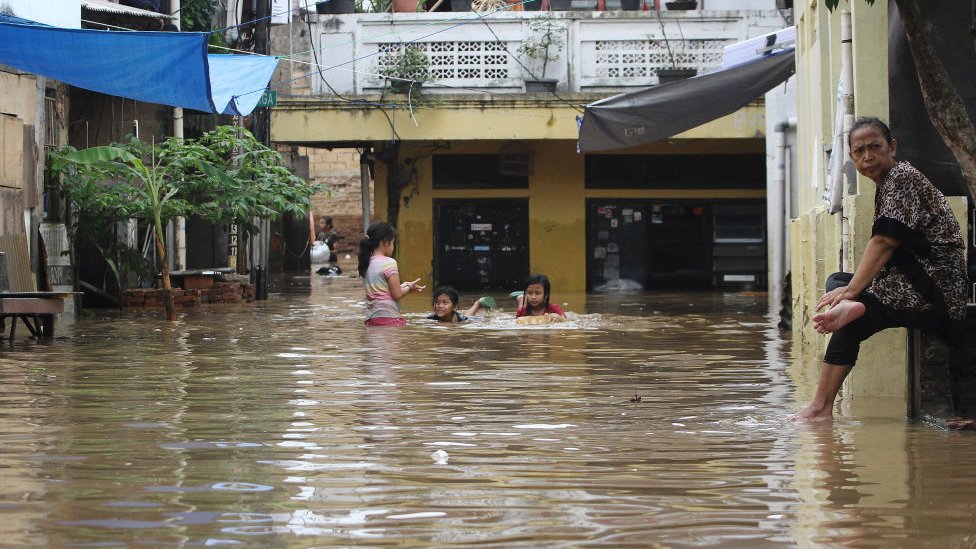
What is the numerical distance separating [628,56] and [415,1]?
405cm

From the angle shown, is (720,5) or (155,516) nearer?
(155,516)

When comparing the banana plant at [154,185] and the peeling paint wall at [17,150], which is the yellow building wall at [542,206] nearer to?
the banana plant at [154,185]

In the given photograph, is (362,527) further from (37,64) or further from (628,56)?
(628,56)

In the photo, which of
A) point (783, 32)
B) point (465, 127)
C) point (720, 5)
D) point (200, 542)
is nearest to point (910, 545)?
point (200, 542)

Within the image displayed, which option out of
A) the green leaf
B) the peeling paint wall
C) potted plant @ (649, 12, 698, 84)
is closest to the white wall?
the peeling paint wall

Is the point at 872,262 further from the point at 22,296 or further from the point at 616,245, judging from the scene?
the point at 616,245

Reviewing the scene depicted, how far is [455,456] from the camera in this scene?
19.9 feet

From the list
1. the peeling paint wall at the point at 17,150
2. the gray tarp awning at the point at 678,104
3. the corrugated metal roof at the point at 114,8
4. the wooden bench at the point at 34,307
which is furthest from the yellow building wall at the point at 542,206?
the wooden bench at the point at 34,307

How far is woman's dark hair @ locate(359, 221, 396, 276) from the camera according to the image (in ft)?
47.0

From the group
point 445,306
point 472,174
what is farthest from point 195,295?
point 472,174

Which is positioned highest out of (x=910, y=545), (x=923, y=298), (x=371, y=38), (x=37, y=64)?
(x=371, y=38)

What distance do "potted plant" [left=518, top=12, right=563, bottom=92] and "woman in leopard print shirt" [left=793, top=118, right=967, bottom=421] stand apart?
17154 millimetres

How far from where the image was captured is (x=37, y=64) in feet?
43.0

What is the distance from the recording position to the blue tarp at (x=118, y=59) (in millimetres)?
12891
